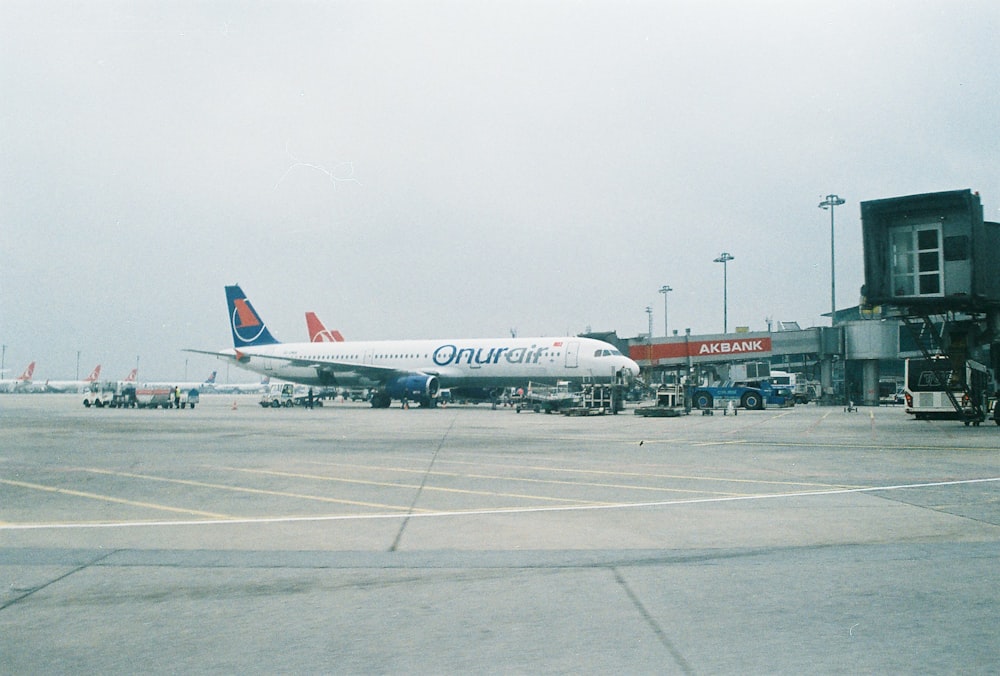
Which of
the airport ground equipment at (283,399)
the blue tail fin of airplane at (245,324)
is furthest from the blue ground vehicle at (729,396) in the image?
the blue tail fin of airplane at (245,324)

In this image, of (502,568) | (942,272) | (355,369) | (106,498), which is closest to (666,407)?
(942,272)

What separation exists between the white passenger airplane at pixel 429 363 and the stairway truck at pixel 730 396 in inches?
222

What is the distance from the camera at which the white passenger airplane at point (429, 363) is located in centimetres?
4531

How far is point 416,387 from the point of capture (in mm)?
48656

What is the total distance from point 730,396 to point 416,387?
1876 cm

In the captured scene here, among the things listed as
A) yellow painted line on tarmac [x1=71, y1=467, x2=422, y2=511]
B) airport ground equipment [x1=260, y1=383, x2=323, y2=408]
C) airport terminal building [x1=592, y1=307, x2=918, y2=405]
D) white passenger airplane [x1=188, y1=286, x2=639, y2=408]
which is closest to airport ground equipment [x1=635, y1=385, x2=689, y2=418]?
white passenger airplane [x1=188, y1=286, x2=639, y2=408]

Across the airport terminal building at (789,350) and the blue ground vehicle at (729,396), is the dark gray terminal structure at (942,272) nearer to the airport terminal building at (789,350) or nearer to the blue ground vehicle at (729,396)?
the blue ground vehicle at (729,396)

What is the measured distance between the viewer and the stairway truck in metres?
48.1

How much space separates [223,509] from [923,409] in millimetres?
30497

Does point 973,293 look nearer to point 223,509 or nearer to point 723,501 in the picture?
point 723,501

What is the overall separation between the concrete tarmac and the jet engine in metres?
33.1

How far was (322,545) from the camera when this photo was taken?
26.3ft

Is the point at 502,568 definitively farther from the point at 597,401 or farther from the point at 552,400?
the point at 552,400

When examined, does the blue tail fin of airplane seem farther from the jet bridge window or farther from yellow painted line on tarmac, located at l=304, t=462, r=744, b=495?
yellow painted line on tarmac, located at l=304, t=462, r=744, b=495
